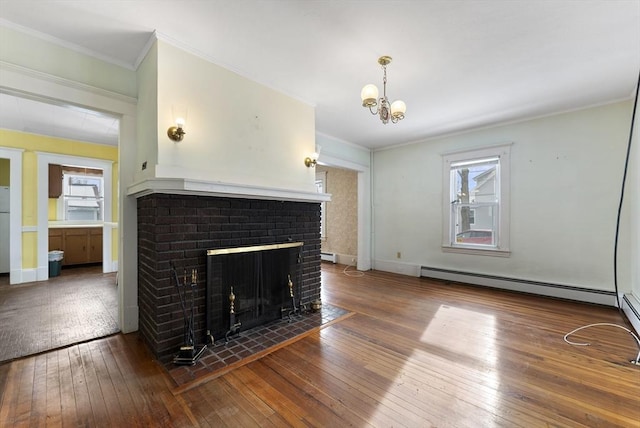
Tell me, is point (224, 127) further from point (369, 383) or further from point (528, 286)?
point (528, 286)

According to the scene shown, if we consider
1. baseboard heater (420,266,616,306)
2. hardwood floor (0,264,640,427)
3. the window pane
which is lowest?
hardwood floor (0,264,640,427)

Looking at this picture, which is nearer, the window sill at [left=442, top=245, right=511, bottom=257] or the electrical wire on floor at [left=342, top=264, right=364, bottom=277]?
A: the window sill at [left=442, top=245, right=511, bottom=257]

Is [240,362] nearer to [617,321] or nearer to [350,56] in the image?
[350,56]

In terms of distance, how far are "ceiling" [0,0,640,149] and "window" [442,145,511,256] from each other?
1.20m

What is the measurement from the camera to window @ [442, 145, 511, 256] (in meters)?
4.57

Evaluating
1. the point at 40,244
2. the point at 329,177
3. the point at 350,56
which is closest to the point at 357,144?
the point at 329,177

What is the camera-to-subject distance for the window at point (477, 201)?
15.0 feet

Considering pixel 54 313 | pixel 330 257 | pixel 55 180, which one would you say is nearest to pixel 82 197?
pixel 55 180

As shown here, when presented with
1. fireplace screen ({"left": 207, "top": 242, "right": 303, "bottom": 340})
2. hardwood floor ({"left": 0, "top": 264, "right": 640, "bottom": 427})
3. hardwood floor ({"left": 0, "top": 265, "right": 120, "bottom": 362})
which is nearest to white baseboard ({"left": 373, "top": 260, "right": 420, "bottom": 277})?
hardwood floor ({"left": 0, "top": 264, "right": 640, "bottom": 427})

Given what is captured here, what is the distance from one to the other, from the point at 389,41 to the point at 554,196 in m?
3.59

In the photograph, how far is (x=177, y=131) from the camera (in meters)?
2.42

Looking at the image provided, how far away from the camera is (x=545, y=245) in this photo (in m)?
4.19

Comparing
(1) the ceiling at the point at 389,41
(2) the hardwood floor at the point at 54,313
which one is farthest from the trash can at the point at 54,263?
(1) the ceiling at the point at 389,41

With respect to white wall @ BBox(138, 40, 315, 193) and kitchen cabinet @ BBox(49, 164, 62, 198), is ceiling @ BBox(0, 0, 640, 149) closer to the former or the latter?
white wall @ BBox(138, 40, 315, 193)
